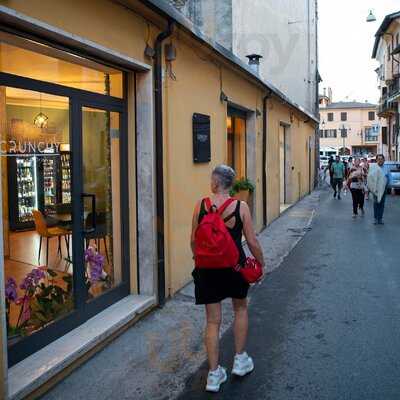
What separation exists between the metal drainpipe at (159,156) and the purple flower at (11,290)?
2005 millimetres

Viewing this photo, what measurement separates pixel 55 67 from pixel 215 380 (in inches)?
115

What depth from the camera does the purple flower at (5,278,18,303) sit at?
4.59 metres

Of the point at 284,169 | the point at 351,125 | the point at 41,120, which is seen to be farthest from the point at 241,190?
the point at 351,125

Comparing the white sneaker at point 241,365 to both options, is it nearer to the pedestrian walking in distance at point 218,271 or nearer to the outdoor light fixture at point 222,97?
the pedestrian walking in distance at point 218,271

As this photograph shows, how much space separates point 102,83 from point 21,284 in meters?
2.19

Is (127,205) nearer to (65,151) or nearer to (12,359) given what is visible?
(65,151)

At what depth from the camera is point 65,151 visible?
514cm

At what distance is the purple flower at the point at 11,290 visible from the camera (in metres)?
4.59

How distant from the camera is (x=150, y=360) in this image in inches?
193

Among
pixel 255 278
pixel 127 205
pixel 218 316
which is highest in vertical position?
pixel 127 205

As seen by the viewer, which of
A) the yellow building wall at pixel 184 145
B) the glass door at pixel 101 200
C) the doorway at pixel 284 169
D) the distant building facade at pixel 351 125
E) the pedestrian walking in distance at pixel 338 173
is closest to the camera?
the glass door at pixel 101 200

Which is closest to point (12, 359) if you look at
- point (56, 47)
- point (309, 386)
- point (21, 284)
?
point (21, 284)

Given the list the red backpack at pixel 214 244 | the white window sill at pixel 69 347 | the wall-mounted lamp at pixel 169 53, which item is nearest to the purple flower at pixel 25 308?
the white window sill at pixel 69 347

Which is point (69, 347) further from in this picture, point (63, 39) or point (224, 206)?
point (63, 39)
